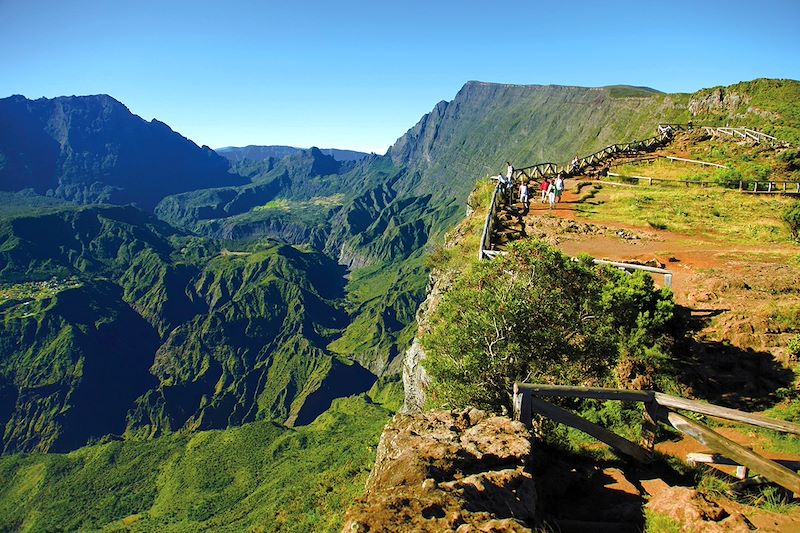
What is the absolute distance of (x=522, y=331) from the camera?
12695 millimetres

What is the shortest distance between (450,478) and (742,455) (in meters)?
5.01

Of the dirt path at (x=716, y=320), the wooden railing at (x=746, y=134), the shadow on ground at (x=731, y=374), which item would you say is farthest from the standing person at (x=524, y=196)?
the wooden railing at (x=746, y=134)

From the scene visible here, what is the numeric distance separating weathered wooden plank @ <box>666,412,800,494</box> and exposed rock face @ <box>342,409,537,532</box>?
3046 millimetres

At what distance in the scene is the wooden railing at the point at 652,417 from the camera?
7887mm

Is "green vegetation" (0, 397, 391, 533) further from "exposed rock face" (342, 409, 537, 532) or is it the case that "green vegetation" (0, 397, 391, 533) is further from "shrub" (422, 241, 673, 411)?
"exposed rock face" (342, 409, 537, 532)

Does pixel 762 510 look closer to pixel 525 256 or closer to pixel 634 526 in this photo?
pixel 634 526

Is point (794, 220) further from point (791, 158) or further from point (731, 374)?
point (791, 158)

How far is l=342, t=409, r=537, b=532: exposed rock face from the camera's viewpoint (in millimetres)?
5832

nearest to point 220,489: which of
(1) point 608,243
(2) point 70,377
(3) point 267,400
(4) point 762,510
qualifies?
(1) point 608,243

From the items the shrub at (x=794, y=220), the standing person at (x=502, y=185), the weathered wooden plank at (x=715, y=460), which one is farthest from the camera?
the standing person at (x=502, y=185)

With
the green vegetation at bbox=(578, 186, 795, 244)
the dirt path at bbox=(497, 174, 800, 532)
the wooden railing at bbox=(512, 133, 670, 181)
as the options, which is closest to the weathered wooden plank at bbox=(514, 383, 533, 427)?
the dirt path at bbox=(497, 174, 800, 532)

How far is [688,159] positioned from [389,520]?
208 feet

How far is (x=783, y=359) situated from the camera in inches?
610

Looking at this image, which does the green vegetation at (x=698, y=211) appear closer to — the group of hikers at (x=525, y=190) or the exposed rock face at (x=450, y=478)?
the group of hikers at (x=525, y=190)
